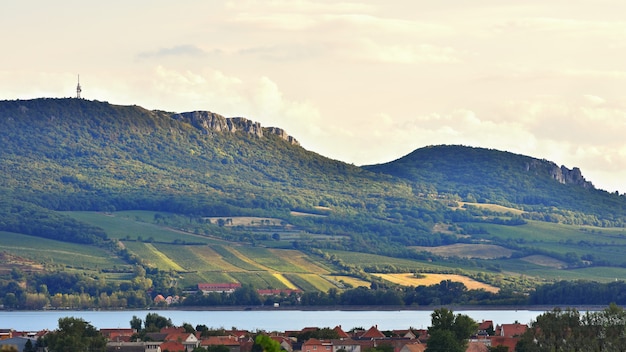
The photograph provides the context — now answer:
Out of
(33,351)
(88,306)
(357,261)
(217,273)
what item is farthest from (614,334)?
(357,261)

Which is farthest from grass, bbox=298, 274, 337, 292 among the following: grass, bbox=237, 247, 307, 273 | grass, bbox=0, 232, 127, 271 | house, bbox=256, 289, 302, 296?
grass, bbox=0, 232, 127, 271

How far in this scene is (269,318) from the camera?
5891 inches

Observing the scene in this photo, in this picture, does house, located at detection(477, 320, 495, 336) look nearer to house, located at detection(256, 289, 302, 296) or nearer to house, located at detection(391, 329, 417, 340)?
house, located at detection(391, 329, 417, 340)

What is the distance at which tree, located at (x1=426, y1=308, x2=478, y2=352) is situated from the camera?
84.3 m

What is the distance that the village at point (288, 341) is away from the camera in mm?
88625

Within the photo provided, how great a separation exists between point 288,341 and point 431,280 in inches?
3645

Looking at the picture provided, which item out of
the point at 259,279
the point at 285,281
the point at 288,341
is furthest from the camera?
the point at 285,281

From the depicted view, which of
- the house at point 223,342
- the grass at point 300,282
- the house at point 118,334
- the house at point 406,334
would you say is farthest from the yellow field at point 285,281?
the house at point 223,342

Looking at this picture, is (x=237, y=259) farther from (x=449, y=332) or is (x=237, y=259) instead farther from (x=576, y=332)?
(x=576, y=332)

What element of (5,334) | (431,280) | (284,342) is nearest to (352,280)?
(431,280)

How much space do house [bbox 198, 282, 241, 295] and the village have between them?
7025 cm

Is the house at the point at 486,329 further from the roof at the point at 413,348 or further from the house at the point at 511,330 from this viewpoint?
the roof at the point at 413,348

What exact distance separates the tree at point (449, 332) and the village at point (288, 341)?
83 centimetres

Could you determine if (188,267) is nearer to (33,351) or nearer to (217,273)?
(217,273)
